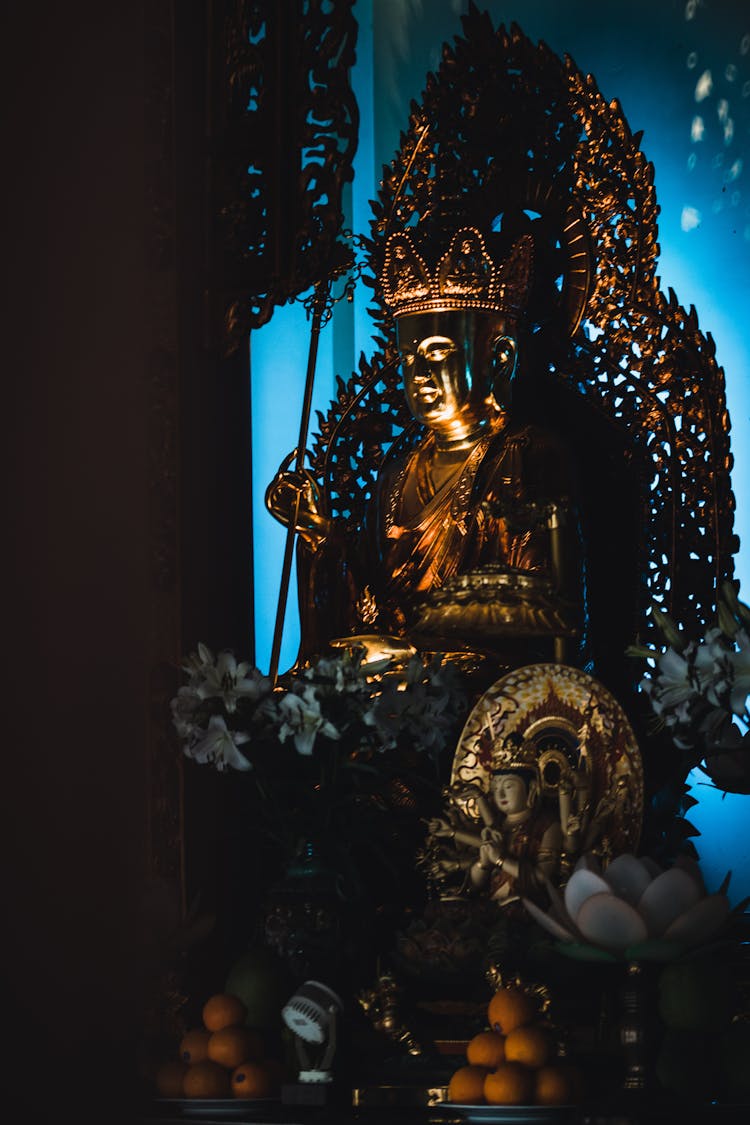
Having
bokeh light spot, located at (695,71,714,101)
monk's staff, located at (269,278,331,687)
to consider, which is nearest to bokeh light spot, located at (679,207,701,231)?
bokeh light spot, located at (695,71,714,101)

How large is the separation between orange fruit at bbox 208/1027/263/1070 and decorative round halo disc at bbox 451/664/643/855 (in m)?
0.75

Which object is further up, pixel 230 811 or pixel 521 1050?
pixel 230 811

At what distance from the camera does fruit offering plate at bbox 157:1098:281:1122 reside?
2.68 m

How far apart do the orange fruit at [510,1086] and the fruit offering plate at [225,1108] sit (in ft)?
1.49

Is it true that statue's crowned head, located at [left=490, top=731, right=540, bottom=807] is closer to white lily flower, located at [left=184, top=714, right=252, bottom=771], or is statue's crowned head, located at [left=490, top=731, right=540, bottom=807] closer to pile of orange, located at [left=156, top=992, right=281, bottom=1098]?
white lily flower, located at [left=184, top=714, right=252, bottom=771]

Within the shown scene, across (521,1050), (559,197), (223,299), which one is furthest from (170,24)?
(521,1050)

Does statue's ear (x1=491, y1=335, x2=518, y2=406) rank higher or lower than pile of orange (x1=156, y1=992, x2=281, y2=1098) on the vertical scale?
higher

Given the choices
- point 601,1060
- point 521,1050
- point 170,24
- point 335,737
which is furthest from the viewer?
point 170,24

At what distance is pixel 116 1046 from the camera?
56 cm

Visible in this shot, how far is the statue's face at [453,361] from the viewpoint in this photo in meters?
4.34

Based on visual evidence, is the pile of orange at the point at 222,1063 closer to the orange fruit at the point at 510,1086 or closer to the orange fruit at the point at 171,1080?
the orange fruit at the point at 171,1080

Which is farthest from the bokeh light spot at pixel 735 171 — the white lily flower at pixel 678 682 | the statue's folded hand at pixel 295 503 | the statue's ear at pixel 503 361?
the white lily flower at pixel 678 682

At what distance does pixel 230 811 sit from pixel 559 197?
1976 millimetres

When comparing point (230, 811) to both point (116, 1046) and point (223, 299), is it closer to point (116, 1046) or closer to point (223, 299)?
point (223, 299)
